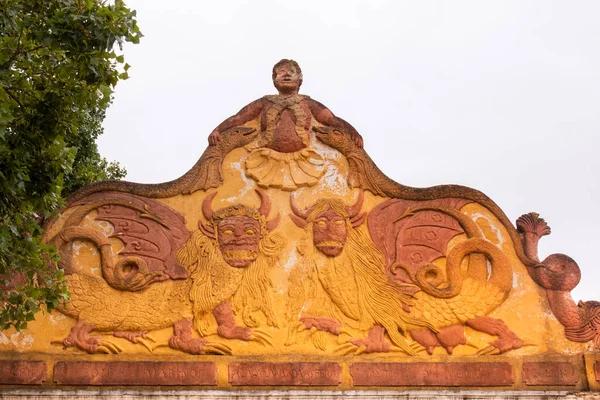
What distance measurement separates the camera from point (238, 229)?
32.9 feet

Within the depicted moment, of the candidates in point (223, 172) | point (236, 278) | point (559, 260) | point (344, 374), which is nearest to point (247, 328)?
point (236, 278)

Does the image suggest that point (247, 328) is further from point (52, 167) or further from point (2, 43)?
point (2, 43)

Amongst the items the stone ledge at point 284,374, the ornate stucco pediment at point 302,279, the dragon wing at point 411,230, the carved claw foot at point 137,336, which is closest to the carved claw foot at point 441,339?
the ornate stucco pediment at point 302,279

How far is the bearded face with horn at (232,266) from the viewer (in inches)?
383

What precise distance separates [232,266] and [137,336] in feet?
4.34

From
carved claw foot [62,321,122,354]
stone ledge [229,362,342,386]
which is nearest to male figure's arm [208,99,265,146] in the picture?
carved claw foot [62,321,122,354]

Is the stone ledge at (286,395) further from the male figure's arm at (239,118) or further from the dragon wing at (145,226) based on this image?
Answer: the male figure's arm at (239,118)

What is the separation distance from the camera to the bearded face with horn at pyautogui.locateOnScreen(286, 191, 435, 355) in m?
9.80

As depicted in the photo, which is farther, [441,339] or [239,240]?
[239,240]

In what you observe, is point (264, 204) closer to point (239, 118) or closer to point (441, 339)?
point (239, 118)

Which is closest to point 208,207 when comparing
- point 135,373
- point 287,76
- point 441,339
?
point 287,76

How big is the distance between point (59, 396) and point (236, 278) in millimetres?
2300

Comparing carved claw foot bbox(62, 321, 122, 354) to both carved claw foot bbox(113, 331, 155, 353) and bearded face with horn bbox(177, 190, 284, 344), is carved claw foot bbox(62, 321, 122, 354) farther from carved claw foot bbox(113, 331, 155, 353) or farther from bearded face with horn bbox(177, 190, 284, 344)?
bearded face with horn bbox(177, 190, 284, 344)

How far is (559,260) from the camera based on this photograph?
33.2 ft
